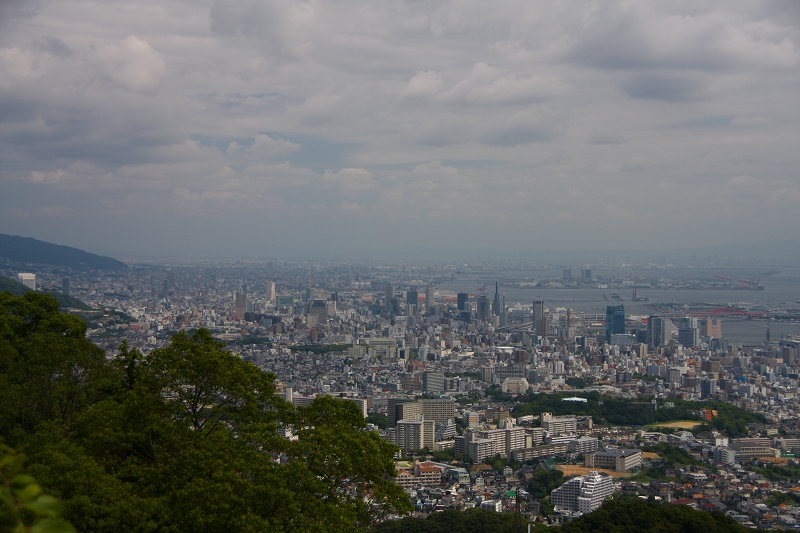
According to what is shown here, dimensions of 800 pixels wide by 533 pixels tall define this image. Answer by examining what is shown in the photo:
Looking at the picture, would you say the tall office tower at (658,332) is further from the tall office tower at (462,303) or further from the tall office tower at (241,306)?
the tall office tower at (241,306)

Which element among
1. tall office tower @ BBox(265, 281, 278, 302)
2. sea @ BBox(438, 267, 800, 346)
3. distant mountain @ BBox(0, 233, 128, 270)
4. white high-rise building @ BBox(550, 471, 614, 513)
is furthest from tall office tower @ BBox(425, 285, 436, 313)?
white high-rise building @ BBox(550, 471, 614, 513)

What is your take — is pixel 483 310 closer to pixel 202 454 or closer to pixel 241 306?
pixel 241 306

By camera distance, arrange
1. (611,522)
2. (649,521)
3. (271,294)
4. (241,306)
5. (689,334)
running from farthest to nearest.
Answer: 1. (271,294)
2. (241,306)
3. (689,334)
4. (611,522)
5. (649,521)

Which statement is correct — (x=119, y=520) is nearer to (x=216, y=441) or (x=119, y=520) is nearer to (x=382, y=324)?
(x=216, y=441)

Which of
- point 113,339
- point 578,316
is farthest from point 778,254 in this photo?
point 113,339

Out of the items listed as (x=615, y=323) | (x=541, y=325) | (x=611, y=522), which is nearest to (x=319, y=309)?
(x=541, y=325)

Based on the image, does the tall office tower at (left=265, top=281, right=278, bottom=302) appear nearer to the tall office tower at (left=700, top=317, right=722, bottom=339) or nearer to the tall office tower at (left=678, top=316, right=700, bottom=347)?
the tall office tower at (left=678, top=316, right=700, bottom=347)
